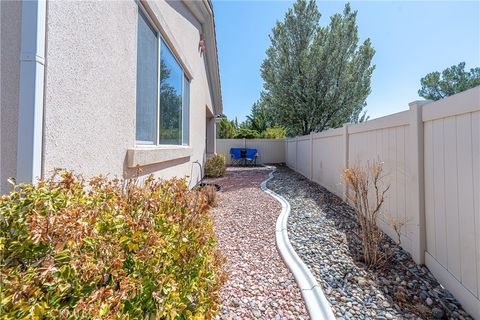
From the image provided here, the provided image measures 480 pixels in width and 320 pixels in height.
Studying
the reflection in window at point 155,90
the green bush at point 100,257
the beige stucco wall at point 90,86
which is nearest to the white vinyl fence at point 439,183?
the green bush at point 100,257

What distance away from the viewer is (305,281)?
2516 mm

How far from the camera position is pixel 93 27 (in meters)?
2.23

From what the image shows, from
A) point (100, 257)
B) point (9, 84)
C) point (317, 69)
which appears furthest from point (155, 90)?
point (317, 69)

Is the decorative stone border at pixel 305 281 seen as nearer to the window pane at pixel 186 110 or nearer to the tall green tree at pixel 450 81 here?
the window pane at pixel 186 110

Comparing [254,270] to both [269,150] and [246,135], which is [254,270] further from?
[246,135]

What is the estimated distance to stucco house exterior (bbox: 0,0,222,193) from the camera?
1.56 m

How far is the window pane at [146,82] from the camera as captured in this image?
3340mm

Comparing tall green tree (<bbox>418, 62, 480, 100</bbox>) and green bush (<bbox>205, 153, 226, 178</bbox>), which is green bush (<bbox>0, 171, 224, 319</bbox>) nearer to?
green bush (<bbox>205, 153, 226, 178</bbox>)

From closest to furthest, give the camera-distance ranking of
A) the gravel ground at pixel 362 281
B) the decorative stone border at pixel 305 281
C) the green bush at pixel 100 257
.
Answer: the green bush at pixel 100 257
the decorative stone border at pixel 305 281
the gravel ground at pixel 362 281

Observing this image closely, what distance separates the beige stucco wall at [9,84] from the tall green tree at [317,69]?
47.3 ft

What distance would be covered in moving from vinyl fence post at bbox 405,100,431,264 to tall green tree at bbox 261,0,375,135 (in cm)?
1229

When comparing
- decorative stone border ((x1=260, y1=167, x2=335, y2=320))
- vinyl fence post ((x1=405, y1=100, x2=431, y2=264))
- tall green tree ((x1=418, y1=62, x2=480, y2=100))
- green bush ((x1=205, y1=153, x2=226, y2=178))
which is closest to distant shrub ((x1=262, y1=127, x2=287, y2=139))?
green bush ((x1=205, y1=153, x2=226, y2=178))

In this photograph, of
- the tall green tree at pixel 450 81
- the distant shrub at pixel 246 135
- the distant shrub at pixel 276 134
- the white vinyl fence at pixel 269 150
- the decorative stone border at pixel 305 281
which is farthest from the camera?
the distant shrub at pixel 246 135

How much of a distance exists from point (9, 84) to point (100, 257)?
1.39m
